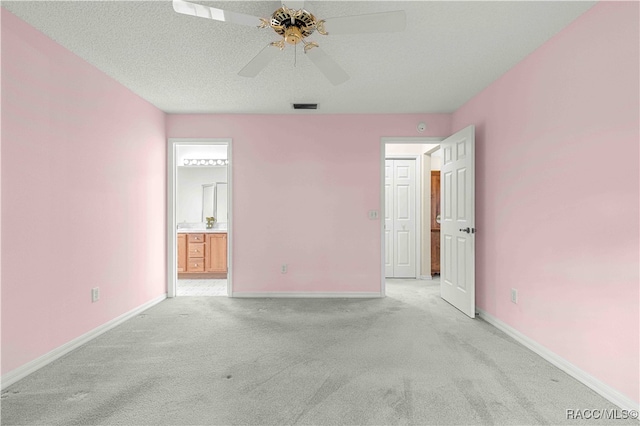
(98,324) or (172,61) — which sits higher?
(172,61)

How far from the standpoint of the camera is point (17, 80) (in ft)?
7.10

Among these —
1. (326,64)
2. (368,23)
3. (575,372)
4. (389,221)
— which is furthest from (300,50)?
(389,221)

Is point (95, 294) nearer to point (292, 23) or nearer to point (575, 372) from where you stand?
point (292, 23)

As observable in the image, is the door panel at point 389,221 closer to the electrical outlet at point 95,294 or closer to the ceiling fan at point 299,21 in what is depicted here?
the ceiling fan at point 299,21

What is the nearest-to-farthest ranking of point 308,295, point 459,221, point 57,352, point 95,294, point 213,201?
point 57,352, point 95,294, point 459,221, point 308,295, point 213,201

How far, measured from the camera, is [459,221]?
3619 millimetres

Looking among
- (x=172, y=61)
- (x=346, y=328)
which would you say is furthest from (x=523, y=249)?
(x=172, y=61)

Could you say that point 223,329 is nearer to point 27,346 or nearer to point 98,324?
point 98,324

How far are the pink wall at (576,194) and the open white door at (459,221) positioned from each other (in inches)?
9.7

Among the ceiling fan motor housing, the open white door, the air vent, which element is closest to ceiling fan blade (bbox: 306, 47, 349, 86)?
the ceiling fan motor housing

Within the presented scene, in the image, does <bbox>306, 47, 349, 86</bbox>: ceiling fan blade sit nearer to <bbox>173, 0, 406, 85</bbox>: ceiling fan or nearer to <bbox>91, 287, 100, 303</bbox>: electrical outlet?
<bbox>173, 0, 406, 85</bbox>: ceiling fan

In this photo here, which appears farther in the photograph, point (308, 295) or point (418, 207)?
point (418, 207)

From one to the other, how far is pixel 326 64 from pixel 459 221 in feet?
7.67

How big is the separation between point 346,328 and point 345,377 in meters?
0.93
